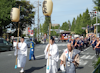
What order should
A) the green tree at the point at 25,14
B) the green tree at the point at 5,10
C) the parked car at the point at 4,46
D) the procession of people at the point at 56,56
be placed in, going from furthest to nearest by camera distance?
the green tree at the point at 25,14 → the green tree at the point at 5,10 → the parked car at the point at 4,46 → the procession of people at the point at 56,56

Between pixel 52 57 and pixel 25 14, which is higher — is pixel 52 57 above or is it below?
below

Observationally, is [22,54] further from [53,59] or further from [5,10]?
[5,10]

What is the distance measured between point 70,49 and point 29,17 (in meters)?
30.3

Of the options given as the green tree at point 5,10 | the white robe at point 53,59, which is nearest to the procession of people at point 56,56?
the white robe at point 53,59

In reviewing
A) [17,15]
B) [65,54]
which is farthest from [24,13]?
[65,54]

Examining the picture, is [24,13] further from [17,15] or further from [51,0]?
[51,0]

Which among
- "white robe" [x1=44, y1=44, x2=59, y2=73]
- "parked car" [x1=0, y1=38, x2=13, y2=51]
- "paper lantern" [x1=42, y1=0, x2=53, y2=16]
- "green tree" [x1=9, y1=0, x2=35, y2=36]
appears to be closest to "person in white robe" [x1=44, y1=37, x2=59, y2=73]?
"white robe" [x1=44, y1=44, x2=59, y2=73]

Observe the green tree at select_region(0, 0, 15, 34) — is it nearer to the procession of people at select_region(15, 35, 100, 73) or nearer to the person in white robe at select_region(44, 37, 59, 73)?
the procession of people at select_region(15, 35, 100, 73)

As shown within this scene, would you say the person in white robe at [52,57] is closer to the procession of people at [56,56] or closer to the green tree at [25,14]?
the procession of people at [56,56]

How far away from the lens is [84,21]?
63.3 metres

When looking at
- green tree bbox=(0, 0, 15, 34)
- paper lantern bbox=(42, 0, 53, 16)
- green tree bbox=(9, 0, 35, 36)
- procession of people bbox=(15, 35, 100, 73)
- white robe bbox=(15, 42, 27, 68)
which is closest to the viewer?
procession of people bbox=(15, 35, 100, 73)

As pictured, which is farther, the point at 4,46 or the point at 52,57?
the point at 4,46

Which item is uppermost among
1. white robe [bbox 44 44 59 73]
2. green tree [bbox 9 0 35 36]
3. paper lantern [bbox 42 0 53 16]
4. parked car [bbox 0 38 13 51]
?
green tree [bbox 9 0 35 36]

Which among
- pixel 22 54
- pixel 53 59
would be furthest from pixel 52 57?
pixel 22 54
